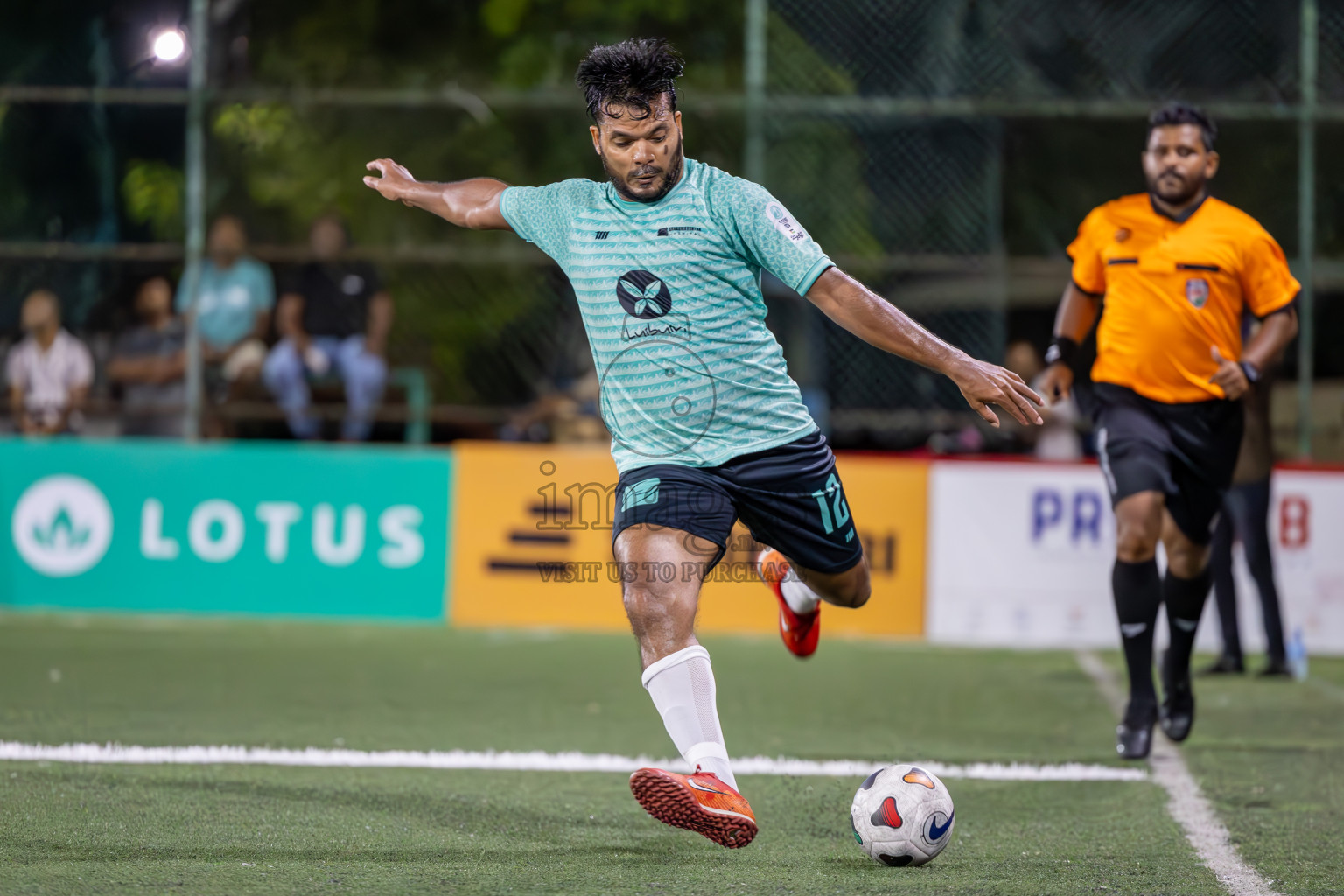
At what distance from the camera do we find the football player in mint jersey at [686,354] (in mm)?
4242

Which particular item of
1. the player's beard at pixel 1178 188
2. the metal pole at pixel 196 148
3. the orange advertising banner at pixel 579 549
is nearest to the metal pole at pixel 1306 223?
the orange advertising banner at pixel 579 549

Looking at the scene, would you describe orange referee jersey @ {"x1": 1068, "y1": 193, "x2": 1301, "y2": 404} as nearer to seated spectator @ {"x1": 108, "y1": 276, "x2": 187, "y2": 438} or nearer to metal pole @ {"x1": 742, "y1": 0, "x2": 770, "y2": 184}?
metal pole @ {"x1": 742, "y1": 0, "x2": 770, "y2": 184}

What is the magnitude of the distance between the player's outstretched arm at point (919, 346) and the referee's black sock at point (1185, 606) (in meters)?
2.46

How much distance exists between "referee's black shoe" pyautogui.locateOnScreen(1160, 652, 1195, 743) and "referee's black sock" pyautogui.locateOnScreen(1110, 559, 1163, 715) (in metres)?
0.18

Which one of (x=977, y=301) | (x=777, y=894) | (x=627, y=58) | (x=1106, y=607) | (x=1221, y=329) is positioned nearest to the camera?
(x=777, y=894)

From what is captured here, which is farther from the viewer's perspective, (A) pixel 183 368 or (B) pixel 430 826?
(A) pixel 183 368

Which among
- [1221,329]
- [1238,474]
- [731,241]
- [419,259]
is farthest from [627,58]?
[419,259]

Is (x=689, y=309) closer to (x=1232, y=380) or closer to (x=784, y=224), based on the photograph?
(x=784, y=224)

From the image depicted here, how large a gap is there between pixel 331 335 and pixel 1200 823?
25.0 feet

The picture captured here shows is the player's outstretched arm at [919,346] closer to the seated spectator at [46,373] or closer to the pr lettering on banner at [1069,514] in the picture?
the pr lettering on banner at [1069,514]

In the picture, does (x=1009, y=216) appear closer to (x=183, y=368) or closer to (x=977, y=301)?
(x=977, y=301)

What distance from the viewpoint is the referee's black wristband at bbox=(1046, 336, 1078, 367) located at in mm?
6359

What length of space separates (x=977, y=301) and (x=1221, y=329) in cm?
488

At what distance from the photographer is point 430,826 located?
4.57 m
